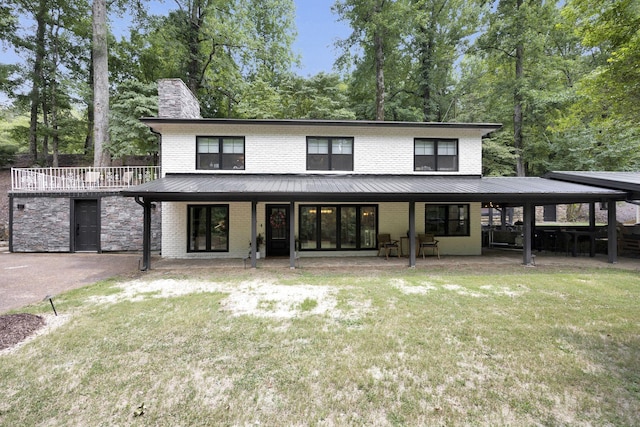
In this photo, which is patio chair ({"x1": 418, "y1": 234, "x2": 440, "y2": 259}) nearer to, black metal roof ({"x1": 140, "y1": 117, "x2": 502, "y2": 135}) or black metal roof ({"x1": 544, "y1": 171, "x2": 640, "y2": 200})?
black metal roof ({"x1": 140, "y1": 117, "x2": 502, "y2": 135})

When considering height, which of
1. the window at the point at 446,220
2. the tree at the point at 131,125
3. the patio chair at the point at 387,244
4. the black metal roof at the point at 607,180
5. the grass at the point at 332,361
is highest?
the tree at the point at 131,125

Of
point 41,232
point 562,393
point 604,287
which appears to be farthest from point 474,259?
point 41,232

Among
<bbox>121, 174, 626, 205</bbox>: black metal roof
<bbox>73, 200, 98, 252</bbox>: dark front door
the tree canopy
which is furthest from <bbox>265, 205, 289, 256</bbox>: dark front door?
the tree canopy

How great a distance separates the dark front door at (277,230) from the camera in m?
11.1

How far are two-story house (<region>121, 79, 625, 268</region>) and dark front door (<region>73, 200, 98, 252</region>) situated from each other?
4140 mm

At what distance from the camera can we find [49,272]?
830cm

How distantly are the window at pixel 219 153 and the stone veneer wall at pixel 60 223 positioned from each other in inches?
154

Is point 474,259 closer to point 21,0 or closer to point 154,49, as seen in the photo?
point 154,49

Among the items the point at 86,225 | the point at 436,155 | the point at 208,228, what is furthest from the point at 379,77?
the point at 86,225

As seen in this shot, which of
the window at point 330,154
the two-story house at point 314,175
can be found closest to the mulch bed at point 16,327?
the two-story house at point 314,175

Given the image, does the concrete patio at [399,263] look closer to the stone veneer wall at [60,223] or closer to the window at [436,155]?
the stone veneer wall at [60,223]

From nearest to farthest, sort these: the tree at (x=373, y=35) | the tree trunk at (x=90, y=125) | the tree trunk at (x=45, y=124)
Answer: the tree at (x=373, y=35)
the tree trunk at (x=45, y=124)
the tree trunk at (x=90, y=125)

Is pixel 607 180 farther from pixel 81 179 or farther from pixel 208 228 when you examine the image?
pixel 81 179

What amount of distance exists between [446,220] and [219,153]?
9.65 meters
